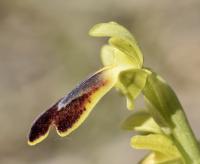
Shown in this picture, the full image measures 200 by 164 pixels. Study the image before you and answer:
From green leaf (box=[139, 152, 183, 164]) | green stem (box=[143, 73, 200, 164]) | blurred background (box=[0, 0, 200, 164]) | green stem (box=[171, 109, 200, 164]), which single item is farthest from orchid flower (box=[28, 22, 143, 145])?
blurred background (box=[0, 0, 200, 164])

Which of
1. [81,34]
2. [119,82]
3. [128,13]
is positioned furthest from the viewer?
[128,13]

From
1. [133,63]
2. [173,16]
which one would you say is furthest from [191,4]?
[133,63]

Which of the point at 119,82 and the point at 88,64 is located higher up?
the point at 88,64

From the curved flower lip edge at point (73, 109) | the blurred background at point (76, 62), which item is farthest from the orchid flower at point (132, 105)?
the blurred background at point (76, 62)

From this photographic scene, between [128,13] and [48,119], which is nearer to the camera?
[48,119]

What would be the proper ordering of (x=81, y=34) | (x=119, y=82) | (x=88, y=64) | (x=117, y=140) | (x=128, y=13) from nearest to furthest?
(x=119, y=82), (x=117, y=140), (x=88, y=64), (x=81, y=34), (x=128, y=13)

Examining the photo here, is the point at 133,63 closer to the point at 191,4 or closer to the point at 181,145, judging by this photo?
the point at 181,145

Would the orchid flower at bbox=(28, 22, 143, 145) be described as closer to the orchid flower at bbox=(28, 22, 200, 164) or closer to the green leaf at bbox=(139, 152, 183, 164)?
the orchid flower at bbox=(28, 22, 200, 164)

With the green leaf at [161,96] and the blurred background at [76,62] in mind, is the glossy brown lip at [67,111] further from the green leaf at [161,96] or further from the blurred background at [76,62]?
the blurred background at [76,62]
